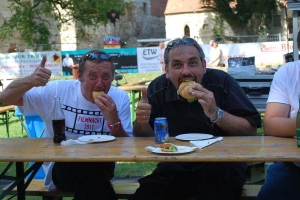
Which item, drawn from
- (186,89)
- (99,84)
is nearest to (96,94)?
(99,84)

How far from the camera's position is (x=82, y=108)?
3.37 metres

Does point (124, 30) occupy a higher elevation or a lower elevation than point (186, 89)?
higher

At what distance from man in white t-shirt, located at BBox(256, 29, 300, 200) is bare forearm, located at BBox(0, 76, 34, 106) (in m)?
1.63

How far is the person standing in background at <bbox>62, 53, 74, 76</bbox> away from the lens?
21969 mm

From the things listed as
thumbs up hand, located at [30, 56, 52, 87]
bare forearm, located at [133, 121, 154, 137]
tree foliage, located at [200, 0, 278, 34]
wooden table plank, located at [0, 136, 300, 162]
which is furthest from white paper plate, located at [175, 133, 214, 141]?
tree foliage, located at [200, 0, 278, 34]

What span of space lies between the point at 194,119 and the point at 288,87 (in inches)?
26.3

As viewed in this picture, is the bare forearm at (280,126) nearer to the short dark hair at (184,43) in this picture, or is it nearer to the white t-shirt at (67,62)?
the short dark hair at (184,43)

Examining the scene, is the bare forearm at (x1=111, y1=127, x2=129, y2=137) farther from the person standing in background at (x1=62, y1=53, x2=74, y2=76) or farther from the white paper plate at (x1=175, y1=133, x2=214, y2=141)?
the person standing in background at (x1=62, y1=53, x2=74, y2=76)

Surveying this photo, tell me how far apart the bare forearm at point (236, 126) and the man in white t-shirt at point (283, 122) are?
0.46 feet

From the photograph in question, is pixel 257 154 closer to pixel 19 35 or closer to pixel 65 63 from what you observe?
pixel 65 63

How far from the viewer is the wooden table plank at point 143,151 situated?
240cm

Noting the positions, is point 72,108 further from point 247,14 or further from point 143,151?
point 247,14

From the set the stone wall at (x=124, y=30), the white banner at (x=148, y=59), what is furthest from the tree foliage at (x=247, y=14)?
the white banner at (x=148, y=59)

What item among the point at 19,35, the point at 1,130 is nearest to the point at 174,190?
the point at 1,130
